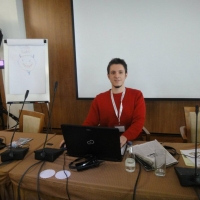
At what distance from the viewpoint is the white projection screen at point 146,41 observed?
2334mm

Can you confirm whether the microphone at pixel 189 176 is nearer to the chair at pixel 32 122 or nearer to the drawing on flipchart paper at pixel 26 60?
the chair at pixel 32 122

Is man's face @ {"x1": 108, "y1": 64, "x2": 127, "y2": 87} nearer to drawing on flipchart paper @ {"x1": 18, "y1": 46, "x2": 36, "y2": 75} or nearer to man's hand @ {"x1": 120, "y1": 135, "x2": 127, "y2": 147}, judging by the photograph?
man's hand @ {"x1": 120, "y1": 135, "x2": 127, "y2": 147}

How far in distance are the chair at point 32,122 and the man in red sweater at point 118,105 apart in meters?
0.53

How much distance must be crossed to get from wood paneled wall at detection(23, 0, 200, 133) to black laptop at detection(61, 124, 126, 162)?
5.70 feet

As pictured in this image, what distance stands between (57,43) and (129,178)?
96.1 inches

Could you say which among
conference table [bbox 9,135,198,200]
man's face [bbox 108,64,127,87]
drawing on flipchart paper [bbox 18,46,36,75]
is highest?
drawing on flipchart paper [bbox 18,46,36,75]

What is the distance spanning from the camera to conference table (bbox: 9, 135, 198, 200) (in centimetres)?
86

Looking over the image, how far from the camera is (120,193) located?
0.89m

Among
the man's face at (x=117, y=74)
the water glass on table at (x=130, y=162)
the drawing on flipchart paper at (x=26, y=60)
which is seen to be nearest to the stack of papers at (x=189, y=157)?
the water glass on table at (x=130, y=162)

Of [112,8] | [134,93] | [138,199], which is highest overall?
[112,8]

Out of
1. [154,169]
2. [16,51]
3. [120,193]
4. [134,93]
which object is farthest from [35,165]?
[16,51]

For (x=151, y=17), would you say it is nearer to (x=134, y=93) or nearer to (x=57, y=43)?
(x=134, y=93)

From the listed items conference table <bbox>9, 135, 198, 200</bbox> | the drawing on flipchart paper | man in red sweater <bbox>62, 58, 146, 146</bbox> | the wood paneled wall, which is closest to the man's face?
man in red sweater <bbox>62, 58, 146, 146</bbox>

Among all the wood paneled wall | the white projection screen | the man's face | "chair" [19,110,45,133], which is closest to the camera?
the man's face
